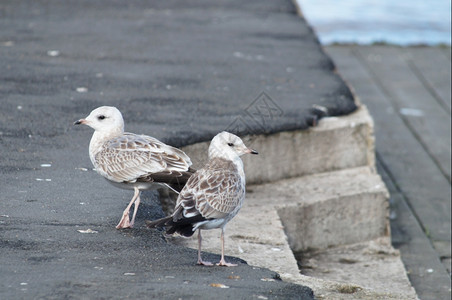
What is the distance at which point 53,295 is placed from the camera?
3590 millimetres

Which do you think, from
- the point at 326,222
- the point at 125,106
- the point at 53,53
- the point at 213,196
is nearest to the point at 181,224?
the point at 213,196

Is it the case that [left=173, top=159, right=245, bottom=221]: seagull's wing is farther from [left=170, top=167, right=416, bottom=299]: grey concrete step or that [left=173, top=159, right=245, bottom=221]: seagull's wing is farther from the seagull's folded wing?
[left=170, top=167, right=416, bottom=299]: grey concrete step

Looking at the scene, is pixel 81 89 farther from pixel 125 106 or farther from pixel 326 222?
pixel 326 222

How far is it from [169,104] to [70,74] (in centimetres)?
122

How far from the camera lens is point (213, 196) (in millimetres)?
4211

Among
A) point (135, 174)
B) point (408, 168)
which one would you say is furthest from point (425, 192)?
point (135, 174)

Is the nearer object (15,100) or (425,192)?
(15,100)

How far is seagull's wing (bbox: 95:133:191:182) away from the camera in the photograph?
4598 mm

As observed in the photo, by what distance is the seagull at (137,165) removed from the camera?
4590 mm

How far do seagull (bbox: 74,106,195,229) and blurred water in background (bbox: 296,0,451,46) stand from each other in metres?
9.38

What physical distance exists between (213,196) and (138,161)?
0.61 m

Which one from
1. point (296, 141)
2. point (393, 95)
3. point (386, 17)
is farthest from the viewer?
point (386, 17)

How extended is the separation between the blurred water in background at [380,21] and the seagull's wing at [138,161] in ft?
30.9

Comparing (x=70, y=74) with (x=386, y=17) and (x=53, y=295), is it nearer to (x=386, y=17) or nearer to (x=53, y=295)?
(x=53, y=295)
